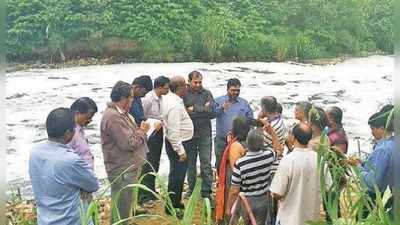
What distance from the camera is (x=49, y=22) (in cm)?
592

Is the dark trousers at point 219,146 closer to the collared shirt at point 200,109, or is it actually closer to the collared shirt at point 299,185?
the collared shirt at point 200,109

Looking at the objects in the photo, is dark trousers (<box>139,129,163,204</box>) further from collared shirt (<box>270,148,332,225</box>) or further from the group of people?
collared shirt (<box>270,148,332,225</box>)

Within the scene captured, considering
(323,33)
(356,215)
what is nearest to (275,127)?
(356,215)

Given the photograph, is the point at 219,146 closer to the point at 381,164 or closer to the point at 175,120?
the point at 175,120

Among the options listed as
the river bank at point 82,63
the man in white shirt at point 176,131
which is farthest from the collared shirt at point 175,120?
the river bank at point 82,63

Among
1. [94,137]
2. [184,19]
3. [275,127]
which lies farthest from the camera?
[184,19]

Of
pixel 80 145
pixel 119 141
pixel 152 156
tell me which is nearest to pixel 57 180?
pixel 80 145

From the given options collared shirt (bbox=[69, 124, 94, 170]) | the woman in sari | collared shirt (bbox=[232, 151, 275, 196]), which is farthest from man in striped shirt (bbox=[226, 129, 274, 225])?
collared shirt (bbox=[69, 124, 94, 170])

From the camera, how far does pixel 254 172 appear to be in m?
3.03

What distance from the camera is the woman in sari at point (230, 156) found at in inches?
129

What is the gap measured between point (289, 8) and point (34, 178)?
4.46 metres

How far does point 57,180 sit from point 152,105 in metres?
1.85

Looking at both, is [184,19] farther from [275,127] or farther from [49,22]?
[275,127]

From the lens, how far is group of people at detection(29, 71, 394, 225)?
238cm
